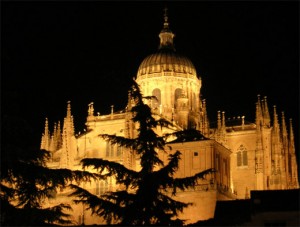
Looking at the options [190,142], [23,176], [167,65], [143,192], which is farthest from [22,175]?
[167,65]

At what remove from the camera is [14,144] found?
2861cm

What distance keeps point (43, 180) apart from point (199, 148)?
34328 millimetres

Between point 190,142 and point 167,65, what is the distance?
21704mm

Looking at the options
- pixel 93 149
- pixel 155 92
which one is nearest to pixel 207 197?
pixel 93 149

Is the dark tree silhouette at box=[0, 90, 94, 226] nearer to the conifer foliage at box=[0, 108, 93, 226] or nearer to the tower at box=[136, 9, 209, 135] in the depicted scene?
the conifer foliage at box=[0, 108, 93, 226]

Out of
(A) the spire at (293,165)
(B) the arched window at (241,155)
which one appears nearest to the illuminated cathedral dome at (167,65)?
(B) the arched window at (241,155)

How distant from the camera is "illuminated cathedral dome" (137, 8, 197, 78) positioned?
272 ft

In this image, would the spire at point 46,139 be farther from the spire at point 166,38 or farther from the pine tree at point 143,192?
the pine tree at point 143,192

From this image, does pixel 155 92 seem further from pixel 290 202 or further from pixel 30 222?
pixel 30 222

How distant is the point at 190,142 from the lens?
63031 mm

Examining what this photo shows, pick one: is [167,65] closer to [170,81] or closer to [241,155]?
[170,81]

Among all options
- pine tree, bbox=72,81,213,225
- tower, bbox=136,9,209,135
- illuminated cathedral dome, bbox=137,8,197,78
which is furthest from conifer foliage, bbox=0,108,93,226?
illuminated cathedral dome, bbox=137,8,197,78

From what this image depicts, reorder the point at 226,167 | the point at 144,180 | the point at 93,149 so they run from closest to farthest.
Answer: the point at 144,180 < the point at 226,167 < the point at 93,149

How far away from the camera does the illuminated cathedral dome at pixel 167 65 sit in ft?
272
